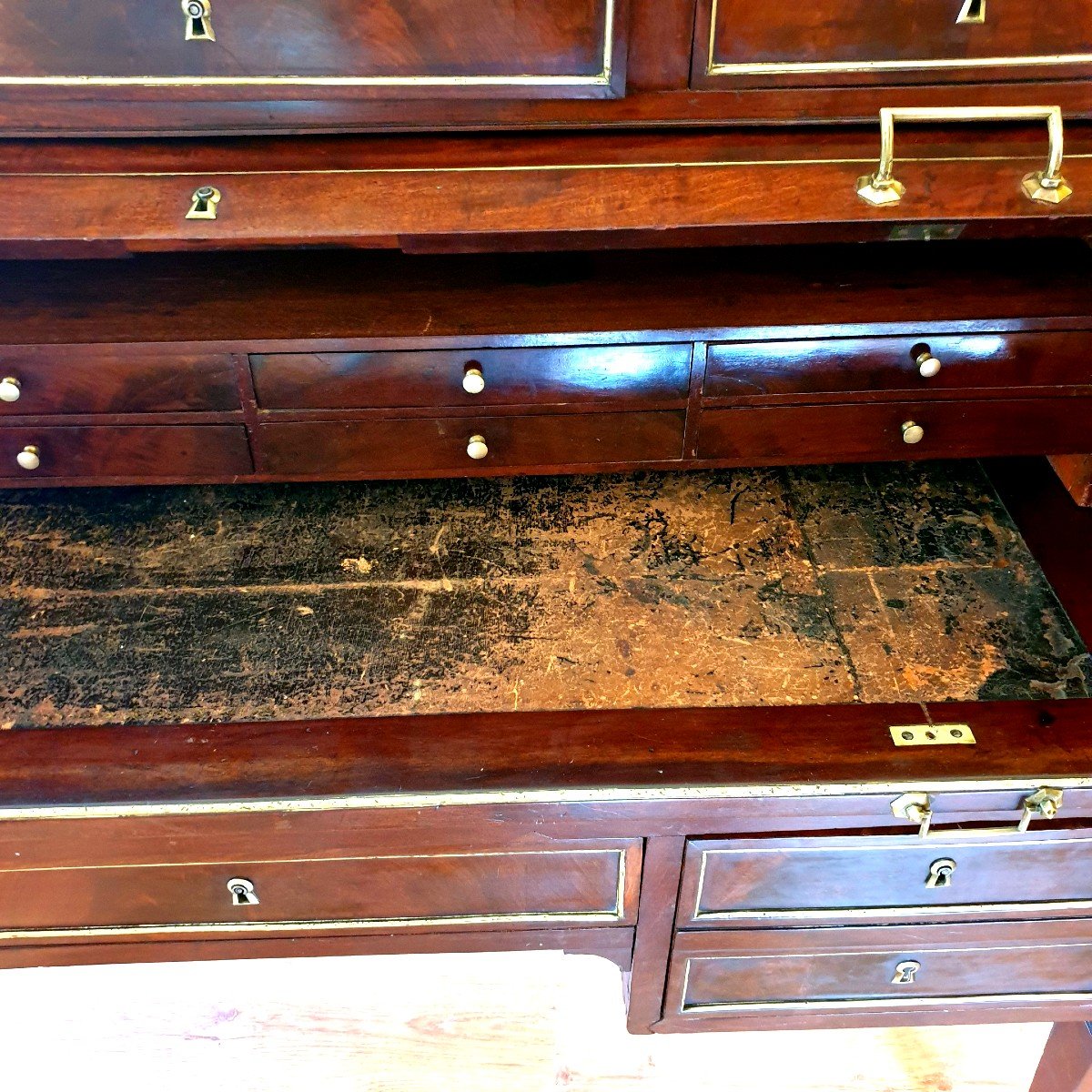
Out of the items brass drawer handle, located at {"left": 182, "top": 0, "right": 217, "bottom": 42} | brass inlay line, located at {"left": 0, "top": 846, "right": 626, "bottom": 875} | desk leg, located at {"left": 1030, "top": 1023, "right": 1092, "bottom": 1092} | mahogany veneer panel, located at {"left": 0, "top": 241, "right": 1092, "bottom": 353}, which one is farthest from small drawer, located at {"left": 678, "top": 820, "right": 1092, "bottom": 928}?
brass drawer handle, located at {"left": 182, "top": 0, "right": 217, "bottom": 42}

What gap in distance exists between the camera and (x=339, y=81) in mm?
900

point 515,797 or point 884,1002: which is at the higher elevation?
point 515,797

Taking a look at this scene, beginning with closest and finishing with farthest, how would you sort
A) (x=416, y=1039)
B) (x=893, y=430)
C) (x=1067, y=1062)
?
(x=893, y=430), (x=1067, y=1062), (x=416, y=1039)

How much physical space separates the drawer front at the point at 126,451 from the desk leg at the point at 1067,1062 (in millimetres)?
A: 1105

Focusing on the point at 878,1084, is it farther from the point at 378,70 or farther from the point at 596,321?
the point at 378,70

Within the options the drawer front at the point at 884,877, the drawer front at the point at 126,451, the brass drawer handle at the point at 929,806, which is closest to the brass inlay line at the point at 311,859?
the drawer front at the point at 884,877

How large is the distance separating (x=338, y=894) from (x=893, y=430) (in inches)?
28.6

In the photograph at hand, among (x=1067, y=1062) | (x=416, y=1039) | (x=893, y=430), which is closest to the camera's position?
(x=893, y=430)

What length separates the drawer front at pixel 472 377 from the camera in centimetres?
103

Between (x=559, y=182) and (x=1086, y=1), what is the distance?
0.46m

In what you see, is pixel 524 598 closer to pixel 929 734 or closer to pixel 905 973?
pixel 929 734

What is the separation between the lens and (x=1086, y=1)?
35.1 inches

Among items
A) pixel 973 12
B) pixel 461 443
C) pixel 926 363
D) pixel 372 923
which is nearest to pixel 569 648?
pixel 461 443

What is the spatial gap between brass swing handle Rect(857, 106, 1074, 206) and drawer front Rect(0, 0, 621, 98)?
0.24 meters
